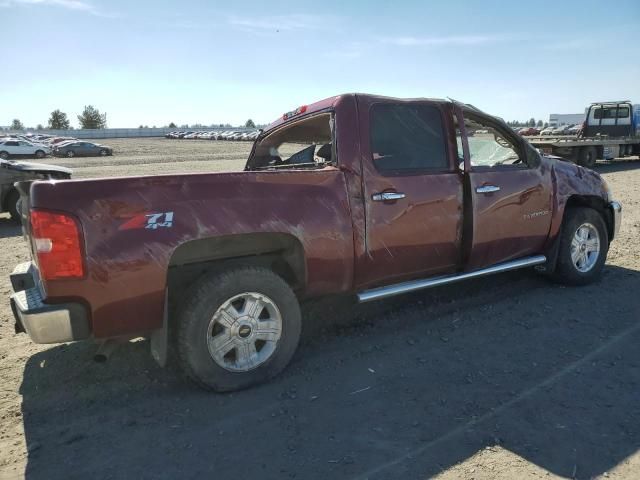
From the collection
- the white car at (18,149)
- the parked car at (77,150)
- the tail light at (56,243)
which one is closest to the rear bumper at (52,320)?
the tail light at (56,243)

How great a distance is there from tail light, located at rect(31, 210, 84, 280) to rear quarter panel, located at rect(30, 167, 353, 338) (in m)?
0.04

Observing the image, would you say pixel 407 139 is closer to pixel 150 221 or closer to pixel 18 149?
pixel 150 221

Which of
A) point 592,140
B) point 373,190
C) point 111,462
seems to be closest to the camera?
point 111,462

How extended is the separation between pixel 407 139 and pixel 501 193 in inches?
42.0

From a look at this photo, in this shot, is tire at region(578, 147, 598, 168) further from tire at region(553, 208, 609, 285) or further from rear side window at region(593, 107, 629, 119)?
tire at region(553, 208, 609, 285)

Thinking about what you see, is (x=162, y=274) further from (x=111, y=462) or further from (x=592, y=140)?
(x=592, y=140)

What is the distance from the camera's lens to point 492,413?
3.03 metres

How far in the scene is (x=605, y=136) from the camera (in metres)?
20.5

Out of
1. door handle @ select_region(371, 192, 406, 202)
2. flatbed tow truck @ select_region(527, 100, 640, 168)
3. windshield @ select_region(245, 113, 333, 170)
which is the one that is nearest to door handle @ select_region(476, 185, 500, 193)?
door handle @ select_region(371, 192, 406, 202)

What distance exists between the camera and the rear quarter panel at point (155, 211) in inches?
111

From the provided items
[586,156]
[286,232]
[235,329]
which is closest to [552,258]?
[286,232]

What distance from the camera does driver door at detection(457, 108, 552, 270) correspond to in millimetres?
4355

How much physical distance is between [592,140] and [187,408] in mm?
20060

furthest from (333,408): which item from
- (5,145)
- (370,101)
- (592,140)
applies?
(5,145)
